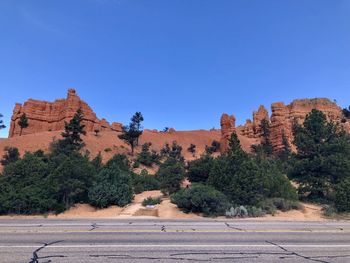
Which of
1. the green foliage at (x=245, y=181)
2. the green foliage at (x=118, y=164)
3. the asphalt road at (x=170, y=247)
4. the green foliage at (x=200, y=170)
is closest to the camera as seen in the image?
the asphalt road at (x=170, y=247)

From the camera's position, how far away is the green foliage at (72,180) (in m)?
25.0

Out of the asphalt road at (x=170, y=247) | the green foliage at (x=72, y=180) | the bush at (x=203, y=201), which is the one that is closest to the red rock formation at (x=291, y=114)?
the bush at (x=203, y=201)

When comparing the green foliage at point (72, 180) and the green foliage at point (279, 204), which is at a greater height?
the green foliage at point (72, 180)

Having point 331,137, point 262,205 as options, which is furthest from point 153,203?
point 331,137

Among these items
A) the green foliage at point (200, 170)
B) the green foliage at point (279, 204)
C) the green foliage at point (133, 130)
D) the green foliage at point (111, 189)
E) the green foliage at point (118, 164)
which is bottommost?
the green foliage at point (279, 204)

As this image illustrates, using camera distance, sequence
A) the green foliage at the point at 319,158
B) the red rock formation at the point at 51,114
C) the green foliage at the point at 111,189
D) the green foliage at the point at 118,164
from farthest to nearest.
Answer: the red rock formation at the point at 51,114
the green foliage at the point at 118,164
the green foliage at the point at 319,158
the green foliage at the point at 111,189

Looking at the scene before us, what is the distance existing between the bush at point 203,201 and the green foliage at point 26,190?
32.4ft

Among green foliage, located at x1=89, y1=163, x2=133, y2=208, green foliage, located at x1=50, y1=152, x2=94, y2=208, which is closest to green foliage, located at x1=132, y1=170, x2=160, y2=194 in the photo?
green foliage, located at x1=89, y1=163, x2=133, y2=208

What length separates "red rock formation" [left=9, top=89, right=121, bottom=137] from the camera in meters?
97.6

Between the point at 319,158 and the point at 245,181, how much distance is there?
945 cm

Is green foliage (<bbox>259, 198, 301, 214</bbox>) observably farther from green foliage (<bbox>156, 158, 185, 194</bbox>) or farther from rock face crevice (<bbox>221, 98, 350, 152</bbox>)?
rock face crevice (<bbox>221, 98, 350, 152</bbox>)

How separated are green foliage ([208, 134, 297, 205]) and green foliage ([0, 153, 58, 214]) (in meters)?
13.3

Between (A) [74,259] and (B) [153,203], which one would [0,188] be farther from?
(A) [74,259]

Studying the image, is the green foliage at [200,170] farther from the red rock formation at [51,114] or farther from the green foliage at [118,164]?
the red rock formation at [51,114]
